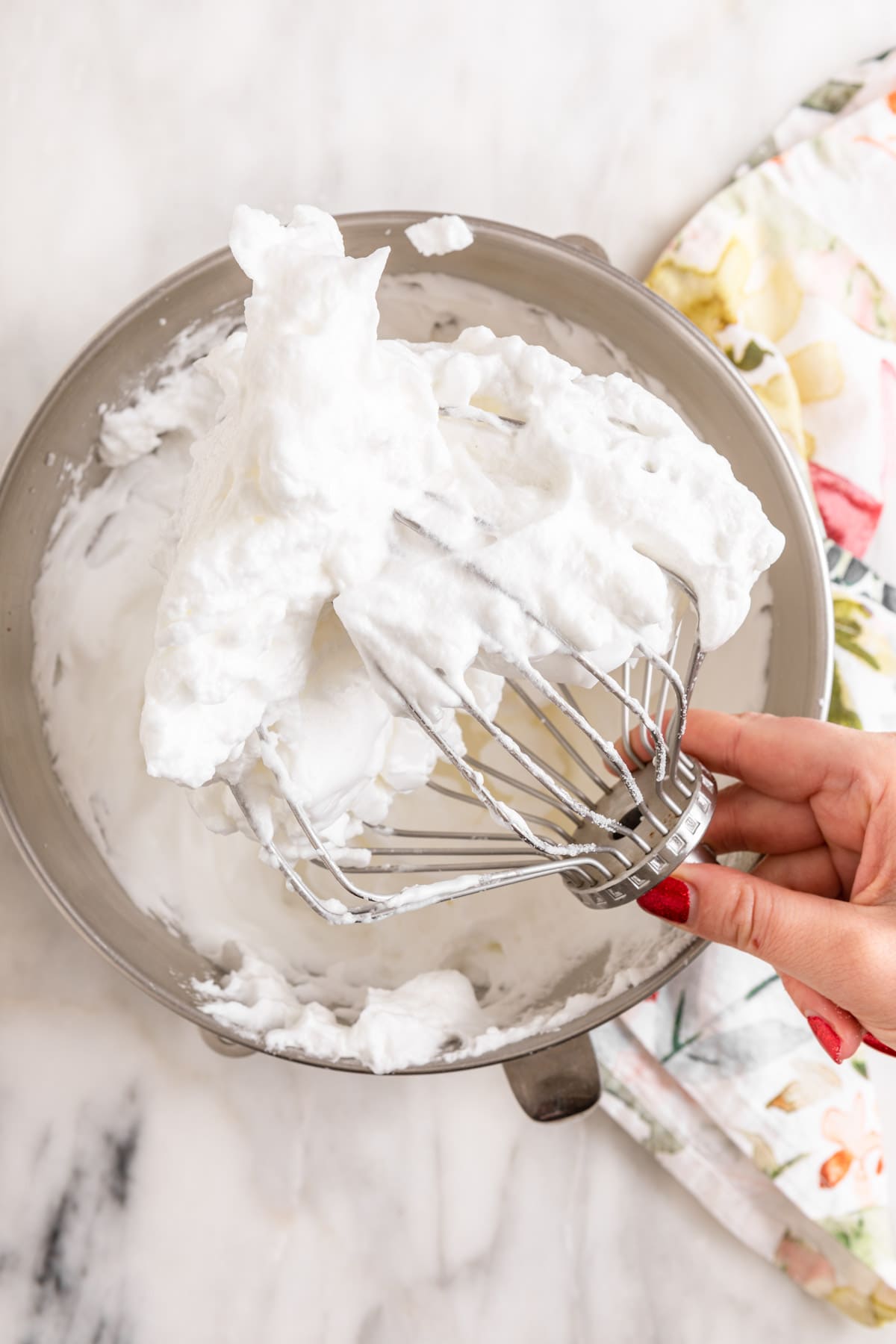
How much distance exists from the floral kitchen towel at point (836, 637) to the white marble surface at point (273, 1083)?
0.17ft

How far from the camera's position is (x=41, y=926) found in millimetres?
841

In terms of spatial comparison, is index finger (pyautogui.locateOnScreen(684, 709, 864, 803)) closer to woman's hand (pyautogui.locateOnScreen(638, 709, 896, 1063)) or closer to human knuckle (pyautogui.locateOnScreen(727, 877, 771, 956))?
woman's hand (pyautogui.locateOnScreen(638, 709, 896, 1063))

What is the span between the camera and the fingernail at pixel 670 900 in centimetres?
67

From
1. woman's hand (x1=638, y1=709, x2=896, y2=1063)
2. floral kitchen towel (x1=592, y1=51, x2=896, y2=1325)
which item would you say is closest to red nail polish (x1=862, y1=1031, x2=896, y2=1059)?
woman's hand (x1=638, y1=709, x2=896, y2=1063)

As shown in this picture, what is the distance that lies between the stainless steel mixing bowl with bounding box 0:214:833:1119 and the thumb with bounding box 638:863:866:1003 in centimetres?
7

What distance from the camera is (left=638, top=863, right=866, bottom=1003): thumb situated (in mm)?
624

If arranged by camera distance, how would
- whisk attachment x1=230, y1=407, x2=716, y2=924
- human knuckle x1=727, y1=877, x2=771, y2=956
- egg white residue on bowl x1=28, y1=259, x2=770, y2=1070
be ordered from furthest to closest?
egg white residue on bowl x1=28, y1=259, x2=770, y2=1070, human knuckle x1=727, y1=877, x2=771, y2=956, whisk attachment x1=230, y1=407, x2=716, y2=924

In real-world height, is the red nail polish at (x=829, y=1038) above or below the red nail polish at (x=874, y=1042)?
above

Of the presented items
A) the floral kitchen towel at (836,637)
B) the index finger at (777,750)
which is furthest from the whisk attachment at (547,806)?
the floral kitchen towel at (836,637)

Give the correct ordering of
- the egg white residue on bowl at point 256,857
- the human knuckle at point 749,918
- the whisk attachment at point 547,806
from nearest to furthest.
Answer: the whisk attachment at point 547,806 → the human knuckle at point 749,918 → the egg white residue on bowl at point 256,857

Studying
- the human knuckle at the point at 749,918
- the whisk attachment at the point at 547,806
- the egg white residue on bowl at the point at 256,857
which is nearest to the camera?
the whisk attachment at the point at 547,806

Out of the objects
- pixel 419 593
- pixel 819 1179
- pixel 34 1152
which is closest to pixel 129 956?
pixel 34 1152

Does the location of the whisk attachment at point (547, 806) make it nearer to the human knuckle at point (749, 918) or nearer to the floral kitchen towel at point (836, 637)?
the human knuckle at point (749, 918)

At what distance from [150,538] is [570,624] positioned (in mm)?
416
